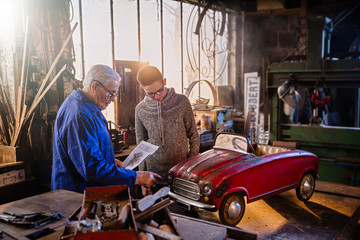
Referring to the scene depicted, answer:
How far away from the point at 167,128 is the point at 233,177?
99 centimetres

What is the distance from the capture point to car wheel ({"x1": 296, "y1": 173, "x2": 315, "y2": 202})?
15.0ft

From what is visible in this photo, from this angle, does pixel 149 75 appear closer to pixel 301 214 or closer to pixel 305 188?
pixel 301 214

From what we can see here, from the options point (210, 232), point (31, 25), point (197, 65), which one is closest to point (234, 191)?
point (210, 232)

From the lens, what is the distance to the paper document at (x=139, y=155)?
300cm

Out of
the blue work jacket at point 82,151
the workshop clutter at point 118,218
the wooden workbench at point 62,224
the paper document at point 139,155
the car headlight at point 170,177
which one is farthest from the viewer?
the car headlight at point 170,177

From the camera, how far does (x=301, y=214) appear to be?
4188mm

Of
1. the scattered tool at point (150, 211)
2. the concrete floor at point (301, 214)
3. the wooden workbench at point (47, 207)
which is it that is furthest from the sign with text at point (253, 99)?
the scattered tool at point (150, 211)

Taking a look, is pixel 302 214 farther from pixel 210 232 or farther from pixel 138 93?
pixel 138 93

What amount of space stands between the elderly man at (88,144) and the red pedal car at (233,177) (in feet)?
4.33

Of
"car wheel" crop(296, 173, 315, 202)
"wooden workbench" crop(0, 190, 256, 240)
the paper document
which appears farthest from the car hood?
"wooden workbench" crop(0, 190, 256, 240)

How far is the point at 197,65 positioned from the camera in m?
9.78

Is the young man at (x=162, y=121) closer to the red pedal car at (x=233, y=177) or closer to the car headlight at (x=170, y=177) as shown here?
the car headlight at (x=170, y=177)

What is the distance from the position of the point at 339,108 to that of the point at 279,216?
749cm

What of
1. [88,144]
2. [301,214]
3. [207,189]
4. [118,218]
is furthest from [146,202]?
[301,214]
